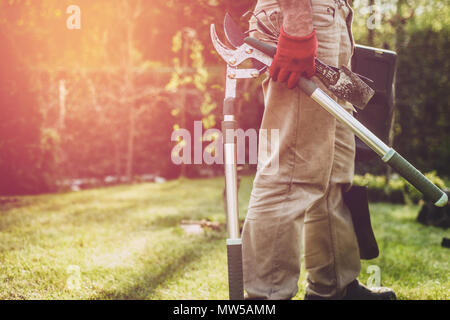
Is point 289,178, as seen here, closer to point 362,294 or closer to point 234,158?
point 234,158

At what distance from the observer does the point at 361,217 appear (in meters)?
2.17

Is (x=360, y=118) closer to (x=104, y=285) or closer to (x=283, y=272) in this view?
(x=283, y=272)

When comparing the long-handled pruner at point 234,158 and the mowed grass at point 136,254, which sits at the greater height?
the long-handled pruner at point 234,158

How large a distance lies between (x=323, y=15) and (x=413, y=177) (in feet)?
2.52

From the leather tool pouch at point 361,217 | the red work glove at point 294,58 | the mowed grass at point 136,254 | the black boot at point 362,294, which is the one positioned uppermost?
the red work glove at point 294,58

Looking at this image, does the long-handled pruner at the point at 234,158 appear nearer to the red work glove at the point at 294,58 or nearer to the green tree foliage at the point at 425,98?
the red work glove at the point at 294,58

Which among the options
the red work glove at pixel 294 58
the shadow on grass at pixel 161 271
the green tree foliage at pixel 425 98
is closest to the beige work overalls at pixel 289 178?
the red work glove at pixel 294 58

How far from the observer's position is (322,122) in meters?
1.81

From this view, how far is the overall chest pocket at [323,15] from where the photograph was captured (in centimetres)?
178

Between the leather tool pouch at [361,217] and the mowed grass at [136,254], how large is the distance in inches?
11.6
